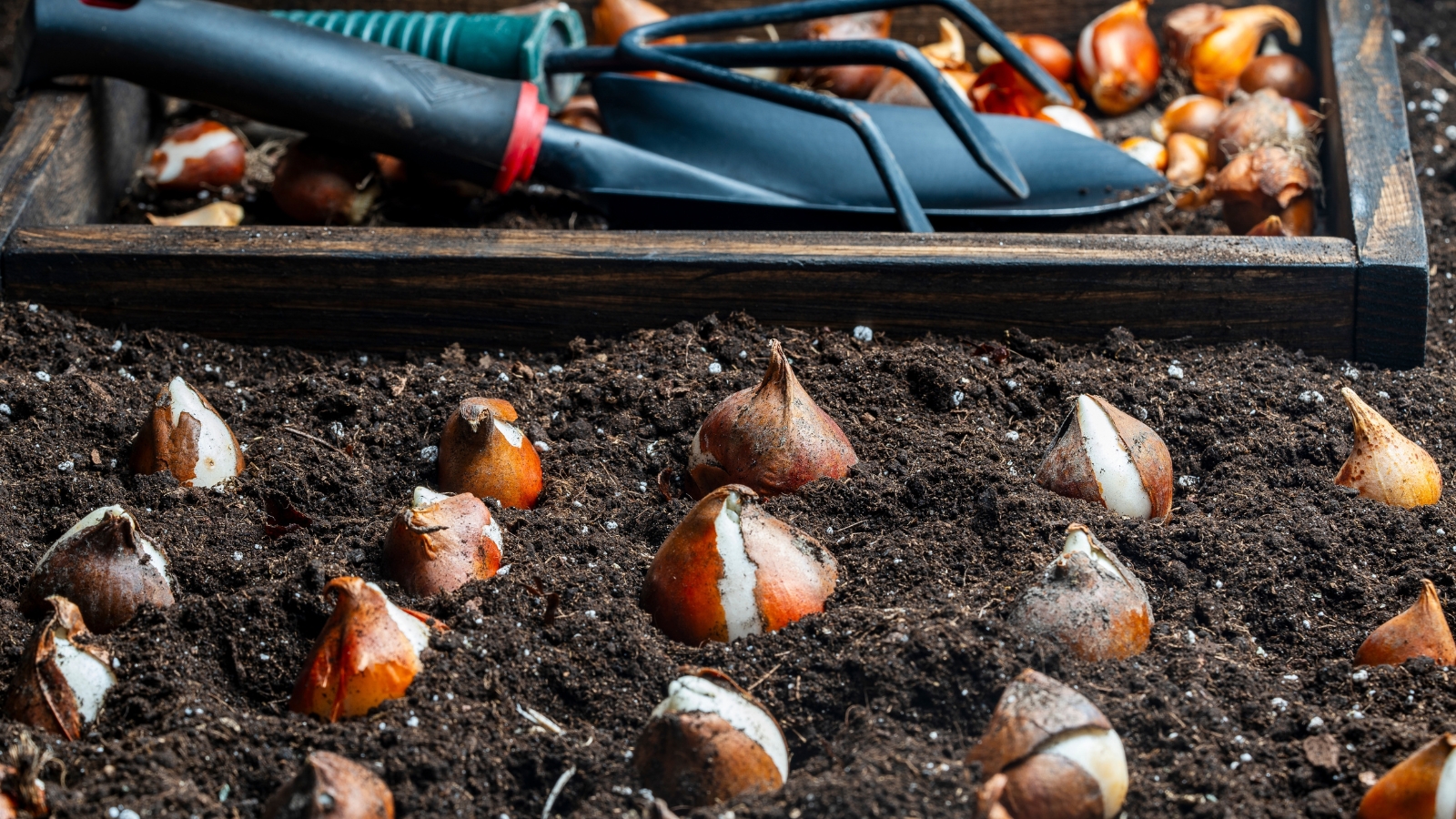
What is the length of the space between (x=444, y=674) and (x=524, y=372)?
640mm

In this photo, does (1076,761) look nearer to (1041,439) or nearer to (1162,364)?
(1041,439)

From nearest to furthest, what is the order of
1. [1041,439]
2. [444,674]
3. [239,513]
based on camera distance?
[444,674], [239,513], [1041,439]

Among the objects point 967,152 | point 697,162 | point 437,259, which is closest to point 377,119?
point 437,259

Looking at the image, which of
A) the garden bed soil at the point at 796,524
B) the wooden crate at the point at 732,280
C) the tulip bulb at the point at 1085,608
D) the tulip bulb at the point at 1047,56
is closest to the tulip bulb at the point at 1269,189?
the wooden crate at the point at 732,280

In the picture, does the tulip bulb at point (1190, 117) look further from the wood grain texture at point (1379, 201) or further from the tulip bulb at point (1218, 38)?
the wood grain texture at point (1379, 201)

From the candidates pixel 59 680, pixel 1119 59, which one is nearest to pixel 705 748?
pixel 59 680

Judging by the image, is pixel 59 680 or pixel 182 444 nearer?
pixel 59 680

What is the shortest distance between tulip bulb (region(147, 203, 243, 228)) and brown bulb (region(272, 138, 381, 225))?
10 cm

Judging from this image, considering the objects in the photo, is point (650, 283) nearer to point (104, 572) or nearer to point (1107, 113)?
point (104, 572)

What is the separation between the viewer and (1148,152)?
2213 mm

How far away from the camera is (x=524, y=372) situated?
1.54m

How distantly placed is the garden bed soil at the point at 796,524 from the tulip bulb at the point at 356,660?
0.07 feet

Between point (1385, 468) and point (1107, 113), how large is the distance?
1.42 meters

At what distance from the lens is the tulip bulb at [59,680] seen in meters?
0.95
